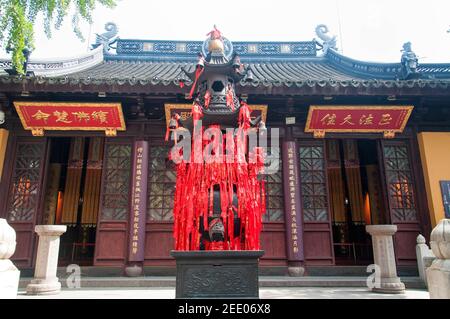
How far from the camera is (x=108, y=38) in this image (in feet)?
43.7

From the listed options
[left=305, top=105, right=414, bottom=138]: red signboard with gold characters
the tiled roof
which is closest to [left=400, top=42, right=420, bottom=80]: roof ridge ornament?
the tiled roof

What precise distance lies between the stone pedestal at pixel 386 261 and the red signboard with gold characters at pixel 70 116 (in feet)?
22.8

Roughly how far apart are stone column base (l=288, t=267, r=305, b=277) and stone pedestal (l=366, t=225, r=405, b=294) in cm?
190

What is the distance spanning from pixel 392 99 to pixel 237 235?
648 cm

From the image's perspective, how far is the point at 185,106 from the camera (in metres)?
8.49

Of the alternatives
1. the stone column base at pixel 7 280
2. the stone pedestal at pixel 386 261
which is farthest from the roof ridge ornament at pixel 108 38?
the stone pedestal at pixel 386 261

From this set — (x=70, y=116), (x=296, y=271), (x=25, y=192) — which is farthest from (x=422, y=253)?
(x=25, y=192)

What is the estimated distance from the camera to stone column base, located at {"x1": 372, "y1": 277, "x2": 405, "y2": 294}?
622 centimetres

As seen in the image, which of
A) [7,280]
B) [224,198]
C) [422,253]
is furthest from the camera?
[422,253]

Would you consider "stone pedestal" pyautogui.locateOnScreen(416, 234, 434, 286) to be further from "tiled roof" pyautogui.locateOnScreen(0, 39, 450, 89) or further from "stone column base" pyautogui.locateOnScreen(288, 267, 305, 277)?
"tiled roof" pyautogui.locateOnScreen(0, 39, 450, 89)

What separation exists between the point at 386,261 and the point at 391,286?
0.47m

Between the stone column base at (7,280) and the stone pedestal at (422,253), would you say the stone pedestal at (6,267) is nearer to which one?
the stone column base at (7,280)

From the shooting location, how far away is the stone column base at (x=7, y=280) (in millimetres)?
3260

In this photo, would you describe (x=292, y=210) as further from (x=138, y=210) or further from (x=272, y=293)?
(x=138, y=210)
